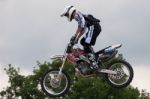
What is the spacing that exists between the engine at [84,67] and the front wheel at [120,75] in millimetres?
993

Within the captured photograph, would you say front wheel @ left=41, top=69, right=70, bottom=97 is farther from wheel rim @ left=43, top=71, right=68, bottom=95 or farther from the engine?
the engine

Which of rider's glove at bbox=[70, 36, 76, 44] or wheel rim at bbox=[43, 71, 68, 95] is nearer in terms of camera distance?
rider's glove at bbox=[70, 36, 76, 44]

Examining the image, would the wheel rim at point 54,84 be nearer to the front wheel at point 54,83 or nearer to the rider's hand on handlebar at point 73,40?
the front wheel at point 54,83

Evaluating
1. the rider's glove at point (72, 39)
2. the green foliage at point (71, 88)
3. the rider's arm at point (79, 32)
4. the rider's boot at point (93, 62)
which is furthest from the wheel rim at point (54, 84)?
the green foliage at point (71, 88)

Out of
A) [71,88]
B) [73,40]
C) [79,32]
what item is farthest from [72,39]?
[71,88]

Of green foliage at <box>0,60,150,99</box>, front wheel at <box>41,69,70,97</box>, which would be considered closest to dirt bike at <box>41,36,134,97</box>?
front wheel at <box>41,69,70,97</box>

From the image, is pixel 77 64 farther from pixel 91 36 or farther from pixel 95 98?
pixel 95 98

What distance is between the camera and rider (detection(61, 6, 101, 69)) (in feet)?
129

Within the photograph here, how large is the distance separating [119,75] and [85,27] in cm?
282

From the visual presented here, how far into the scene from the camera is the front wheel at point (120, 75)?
3962 centimetres

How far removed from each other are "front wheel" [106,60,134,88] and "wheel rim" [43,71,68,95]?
2.07m

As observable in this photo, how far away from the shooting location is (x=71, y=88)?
122 meters

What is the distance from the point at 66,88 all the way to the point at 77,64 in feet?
4.27

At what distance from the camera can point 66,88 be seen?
40125 millimetres
